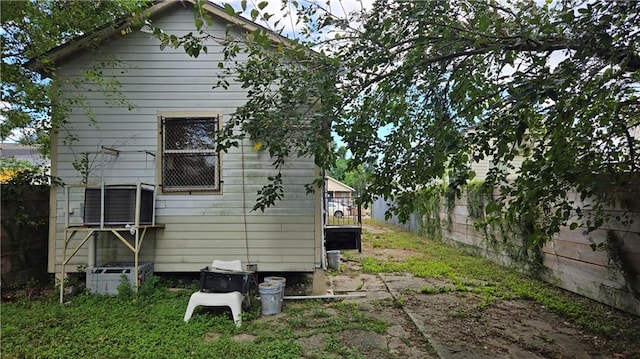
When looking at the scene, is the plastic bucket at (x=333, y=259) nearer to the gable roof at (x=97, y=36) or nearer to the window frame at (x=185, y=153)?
the window frame at (x=185, y=153)

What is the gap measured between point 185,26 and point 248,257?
133 inches

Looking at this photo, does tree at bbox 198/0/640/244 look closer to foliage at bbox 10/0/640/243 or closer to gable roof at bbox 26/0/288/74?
foliage at bbox 10/0/640/243

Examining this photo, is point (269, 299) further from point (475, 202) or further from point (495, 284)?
point (475, 202)

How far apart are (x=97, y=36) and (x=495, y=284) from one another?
21.7 feet

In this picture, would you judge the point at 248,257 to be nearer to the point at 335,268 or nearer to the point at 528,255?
the point at 335,268

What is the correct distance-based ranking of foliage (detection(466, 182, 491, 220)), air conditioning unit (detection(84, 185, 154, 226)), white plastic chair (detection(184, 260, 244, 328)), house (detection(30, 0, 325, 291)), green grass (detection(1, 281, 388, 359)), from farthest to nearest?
1. foliage (detection(466, 182, 491, 220))
2. house (detection(30, 0, 325, 291))
3. air conditioning unit (detection(84, 185, 154, 226))
4. white plastic chair (detection(184, 260, 244, 328))
5. green grass (detection(1, 281, 388, 359))

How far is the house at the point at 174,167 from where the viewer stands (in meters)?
5.15

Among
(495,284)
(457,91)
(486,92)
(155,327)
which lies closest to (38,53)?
(155,327)

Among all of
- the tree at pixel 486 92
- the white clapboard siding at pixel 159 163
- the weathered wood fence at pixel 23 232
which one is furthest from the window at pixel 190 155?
the weathered wood fence at pixel 23 232

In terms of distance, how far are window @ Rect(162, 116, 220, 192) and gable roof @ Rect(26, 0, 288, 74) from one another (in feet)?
4.32

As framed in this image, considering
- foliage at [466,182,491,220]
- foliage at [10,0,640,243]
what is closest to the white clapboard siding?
foliage at [10,0,640,243]

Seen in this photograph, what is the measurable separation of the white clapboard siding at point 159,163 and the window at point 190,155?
117 mm

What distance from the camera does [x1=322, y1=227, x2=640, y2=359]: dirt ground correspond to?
330 centimetres

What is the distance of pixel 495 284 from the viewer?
5.55 metres
